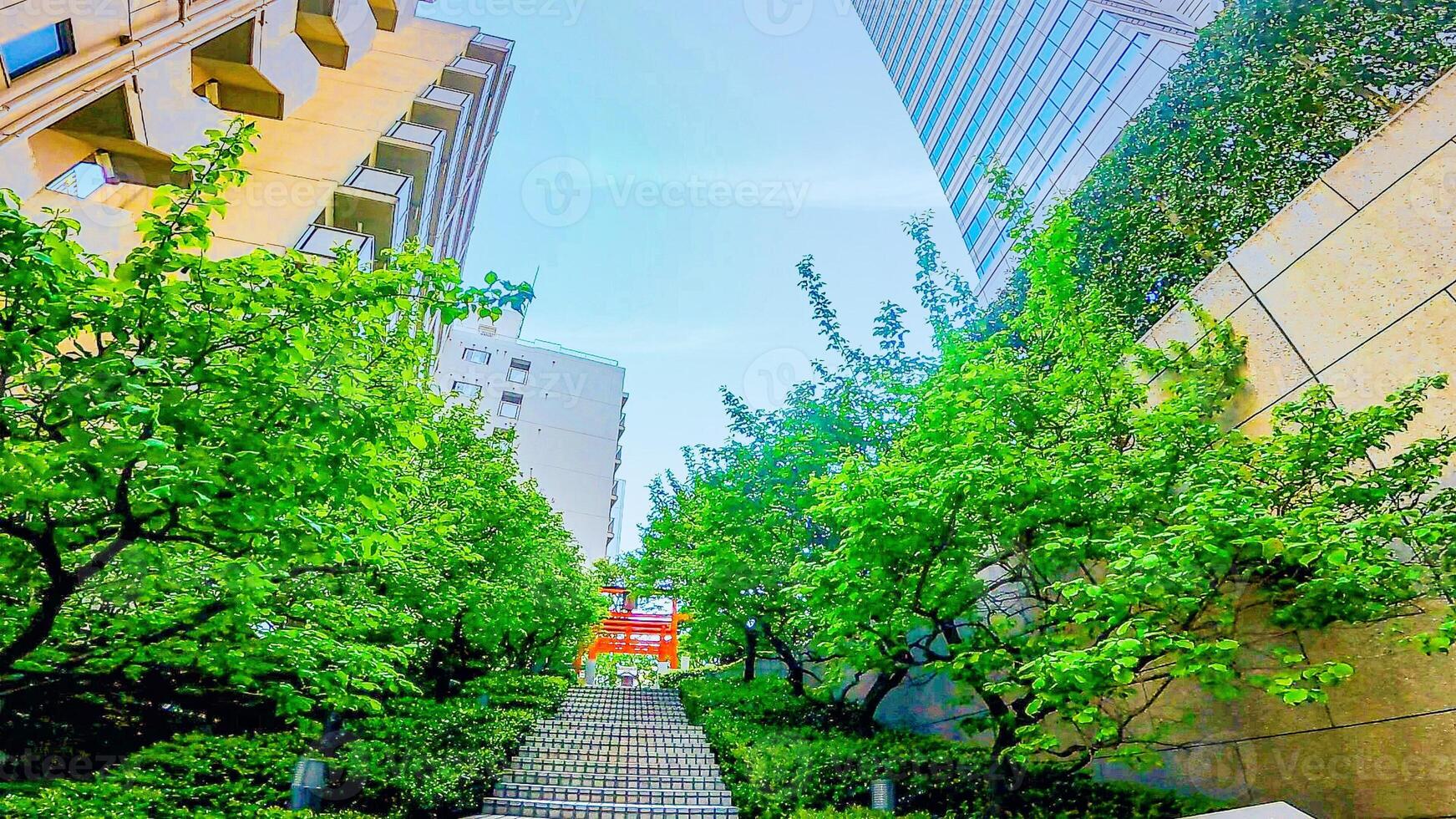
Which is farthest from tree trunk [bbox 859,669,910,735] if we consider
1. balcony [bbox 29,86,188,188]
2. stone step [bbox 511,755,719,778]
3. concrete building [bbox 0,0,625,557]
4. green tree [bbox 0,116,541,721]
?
balcony [bbox 29,86,188,188]

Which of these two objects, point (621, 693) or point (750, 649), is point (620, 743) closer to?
point (750, 649)

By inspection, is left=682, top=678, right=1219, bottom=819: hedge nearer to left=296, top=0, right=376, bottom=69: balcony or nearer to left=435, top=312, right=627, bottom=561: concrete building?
left=296, top=0, right=376, bottom=69: balcony

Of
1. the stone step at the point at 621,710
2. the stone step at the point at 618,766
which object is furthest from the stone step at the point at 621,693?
the stone step at the point at 618,766

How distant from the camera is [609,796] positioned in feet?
34.8

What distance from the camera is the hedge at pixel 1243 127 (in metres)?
9.75

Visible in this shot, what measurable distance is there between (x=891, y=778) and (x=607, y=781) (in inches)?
209

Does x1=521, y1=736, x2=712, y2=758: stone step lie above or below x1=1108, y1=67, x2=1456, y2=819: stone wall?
below

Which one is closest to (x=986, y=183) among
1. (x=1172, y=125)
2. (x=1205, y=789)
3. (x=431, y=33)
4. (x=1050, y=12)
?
(x=1050, y=12)

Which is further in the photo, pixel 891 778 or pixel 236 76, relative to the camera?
pixel 236 76

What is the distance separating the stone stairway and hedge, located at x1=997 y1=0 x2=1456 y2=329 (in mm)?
11204

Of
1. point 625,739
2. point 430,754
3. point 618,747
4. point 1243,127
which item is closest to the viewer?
point 430,754

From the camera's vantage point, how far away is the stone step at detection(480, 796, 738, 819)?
9742 millimetres

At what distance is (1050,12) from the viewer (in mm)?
28062

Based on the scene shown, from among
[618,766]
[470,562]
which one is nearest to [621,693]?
[618,766]
